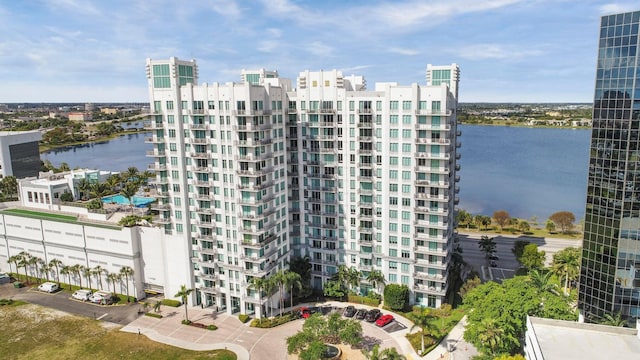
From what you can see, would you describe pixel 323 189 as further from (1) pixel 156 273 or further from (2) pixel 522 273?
(2) pixel 522 273

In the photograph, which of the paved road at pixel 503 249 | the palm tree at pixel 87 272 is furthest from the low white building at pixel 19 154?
Answer: the paved road at pixel 503 249

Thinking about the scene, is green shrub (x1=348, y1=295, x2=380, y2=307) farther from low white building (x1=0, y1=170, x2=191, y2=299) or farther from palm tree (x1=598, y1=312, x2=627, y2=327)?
palm tree (x1=598, y1=312, x2=627, y2=327)

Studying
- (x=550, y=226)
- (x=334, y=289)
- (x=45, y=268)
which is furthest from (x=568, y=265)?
(x=45, y=268)

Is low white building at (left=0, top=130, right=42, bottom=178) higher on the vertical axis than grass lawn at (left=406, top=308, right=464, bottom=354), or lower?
higher

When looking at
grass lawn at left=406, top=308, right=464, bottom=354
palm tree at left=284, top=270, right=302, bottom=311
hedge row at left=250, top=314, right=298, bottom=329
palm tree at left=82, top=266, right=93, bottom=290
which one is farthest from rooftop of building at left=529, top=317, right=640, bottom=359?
palm tree at left=82, top=266, right=93, bottom=290

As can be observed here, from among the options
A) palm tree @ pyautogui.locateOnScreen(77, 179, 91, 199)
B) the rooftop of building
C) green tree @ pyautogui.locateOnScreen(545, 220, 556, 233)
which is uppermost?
palm tree @ pyautogui.locateOnScreen(77, 179, 91, 199)

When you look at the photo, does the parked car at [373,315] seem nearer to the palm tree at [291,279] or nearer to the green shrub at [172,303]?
the palm tree at [291,279]
